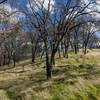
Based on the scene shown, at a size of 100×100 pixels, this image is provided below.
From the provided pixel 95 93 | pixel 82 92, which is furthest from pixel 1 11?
pixel 95 93

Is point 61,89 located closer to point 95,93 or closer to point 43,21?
point 95,93

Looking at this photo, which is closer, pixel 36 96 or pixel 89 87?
pixel 36 96

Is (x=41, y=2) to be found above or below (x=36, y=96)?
above

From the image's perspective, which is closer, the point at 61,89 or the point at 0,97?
the point at 0,97

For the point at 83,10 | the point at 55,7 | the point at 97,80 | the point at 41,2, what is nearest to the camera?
the point at 97,80

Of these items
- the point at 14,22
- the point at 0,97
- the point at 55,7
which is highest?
the point at 55,7

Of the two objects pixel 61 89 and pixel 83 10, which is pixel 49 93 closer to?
pixel 61 89

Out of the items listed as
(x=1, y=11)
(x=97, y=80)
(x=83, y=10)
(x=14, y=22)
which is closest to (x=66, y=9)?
(x=83, y=10)

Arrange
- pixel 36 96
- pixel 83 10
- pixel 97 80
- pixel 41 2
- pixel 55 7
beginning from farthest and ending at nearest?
pixel 55 7, pixel 41 2, pixel 83 10, pixel 97 80, pixel 36 96

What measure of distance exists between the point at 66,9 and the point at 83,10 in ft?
4.87

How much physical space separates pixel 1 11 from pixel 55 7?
572cm

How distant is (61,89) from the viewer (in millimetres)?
7230

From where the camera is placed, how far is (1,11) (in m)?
7.20

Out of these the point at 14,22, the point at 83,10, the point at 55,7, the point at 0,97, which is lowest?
the point at 0,97
